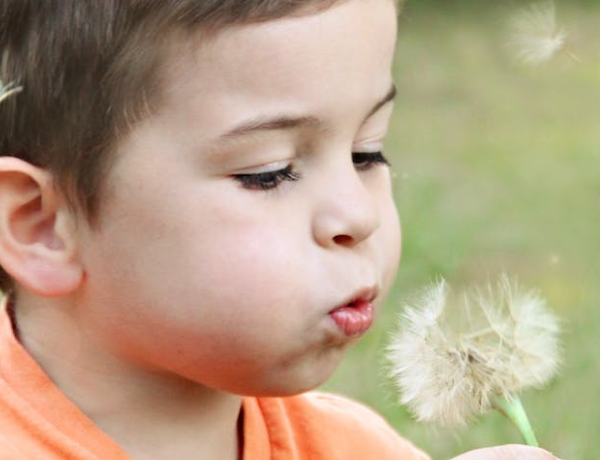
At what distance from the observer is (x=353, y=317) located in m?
1.92

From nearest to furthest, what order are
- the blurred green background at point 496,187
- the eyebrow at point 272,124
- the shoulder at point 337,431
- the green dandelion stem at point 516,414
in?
the eyebrow at point 272,124 < the green dandelion stem at point 516,414 < the shoulder at point 337,431 < the blurred green background at point 496,187

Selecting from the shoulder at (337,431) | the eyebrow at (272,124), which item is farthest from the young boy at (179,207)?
the shoulder at (337,431)

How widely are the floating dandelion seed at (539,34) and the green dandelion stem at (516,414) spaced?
0.52m

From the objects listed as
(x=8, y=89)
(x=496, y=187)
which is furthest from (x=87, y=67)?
(x=496, y=187)

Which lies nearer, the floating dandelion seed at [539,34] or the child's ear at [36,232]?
the child's ear at [36,232]

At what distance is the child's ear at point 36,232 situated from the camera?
2.00m

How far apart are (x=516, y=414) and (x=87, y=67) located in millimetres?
662

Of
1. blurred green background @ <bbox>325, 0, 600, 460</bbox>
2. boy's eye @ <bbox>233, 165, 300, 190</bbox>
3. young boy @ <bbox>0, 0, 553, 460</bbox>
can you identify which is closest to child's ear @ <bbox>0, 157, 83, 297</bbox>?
young boy @ <bbox>0, 0, 553, 460</bbox>

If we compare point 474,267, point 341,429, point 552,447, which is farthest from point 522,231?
point 341,429

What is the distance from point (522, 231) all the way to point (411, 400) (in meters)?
2.83

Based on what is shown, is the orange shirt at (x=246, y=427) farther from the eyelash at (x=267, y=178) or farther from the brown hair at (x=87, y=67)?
the eyelash at (x=267, y=178)

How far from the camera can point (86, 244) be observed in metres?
2.00

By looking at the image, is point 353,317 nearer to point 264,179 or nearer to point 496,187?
point 264,179

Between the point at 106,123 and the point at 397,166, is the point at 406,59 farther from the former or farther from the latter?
the point at 106,123
